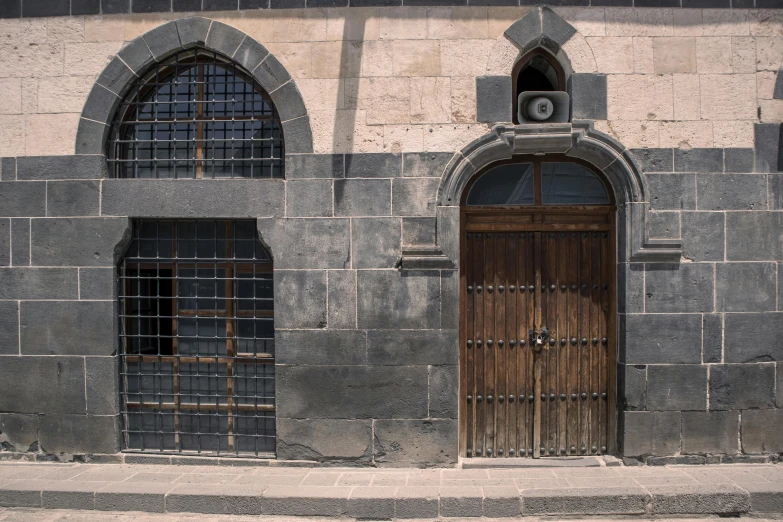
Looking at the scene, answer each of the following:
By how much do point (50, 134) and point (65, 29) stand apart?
995mm

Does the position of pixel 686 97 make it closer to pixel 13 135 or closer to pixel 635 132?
pixel 635 132

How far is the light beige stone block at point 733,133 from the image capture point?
4770mm

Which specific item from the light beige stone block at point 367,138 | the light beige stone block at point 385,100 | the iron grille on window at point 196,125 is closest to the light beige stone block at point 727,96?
the light beige stone block at point 385,100

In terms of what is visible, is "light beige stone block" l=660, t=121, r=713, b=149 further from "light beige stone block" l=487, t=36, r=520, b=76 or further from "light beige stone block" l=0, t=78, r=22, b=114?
"light beige stone block" l=0, t=78, r=22, b=114

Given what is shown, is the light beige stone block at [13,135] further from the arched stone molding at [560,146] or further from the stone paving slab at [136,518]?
the arched stone molding at [560,146]

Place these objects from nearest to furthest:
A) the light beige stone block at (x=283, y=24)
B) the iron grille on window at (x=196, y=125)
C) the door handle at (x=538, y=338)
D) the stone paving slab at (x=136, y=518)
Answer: the stone paving slab at (x=136, y=518) → the light beige stone block at (x=283, y=24) → the door handle at (x=538, y=338) → the iron grille on window at (x=196, y=125)

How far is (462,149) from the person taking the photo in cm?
→ 472

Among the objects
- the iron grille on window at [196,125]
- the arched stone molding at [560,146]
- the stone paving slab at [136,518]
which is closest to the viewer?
the stone paving slab at [136,518]

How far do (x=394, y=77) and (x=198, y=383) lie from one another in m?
3.39

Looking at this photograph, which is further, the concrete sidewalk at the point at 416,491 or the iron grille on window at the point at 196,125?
the iron grille on window at the point at 196,125

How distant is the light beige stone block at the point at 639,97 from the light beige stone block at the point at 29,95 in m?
5.30

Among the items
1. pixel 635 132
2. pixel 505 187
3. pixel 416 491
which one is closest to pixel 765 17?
pixel 635 132

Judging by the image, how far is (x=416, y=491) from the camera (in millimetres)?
4270

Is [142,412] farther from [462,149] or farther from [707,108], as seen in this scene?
[707,108]
